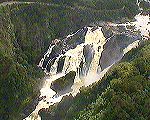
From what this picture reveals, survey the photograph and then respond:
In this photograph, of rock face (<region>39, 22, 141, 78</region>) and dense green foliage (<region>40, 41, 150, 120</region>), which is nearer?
dense green foliage (<region>40, 41, 150, 120</region>)

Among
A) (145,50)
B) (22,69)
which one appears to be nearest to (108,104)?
(145,50)

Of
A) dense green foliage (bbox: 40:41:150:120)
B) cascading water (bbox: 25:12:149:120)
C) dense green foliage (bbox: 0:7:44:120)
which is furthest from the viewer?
cascading water (bbox: 25:12:149:120)

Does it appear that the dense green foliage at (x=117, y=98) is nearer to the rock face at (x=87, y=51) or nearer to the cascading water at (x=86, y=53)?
the cascading water at (x=86, y=53)

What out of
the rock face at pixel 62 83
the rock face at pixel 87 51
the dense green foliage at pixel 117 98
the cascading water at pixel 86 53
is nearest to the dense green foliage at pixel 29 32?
the cascading water at pixel 86 53

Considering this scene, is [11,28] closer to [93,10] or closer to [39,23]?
[39,23]

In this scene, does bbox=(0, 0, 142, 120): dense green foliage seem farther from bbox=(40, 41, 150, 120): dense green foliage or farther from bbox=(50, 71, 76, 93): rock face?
bbox=(40, 41, 150, 120): dense green foliage

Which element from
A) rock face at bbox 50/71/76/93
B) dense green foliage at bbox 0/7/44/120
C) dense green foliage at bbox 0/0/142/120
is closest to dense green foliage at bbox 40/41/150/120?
dense green foliage at bbox 0/7/44/120

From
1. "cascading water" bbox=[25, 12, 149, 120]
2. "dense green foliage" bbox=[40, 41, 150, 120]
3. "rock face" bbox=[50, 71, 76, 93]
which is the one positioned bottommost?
"dense green foliage" bbox=[40, 41, 150, 120]
